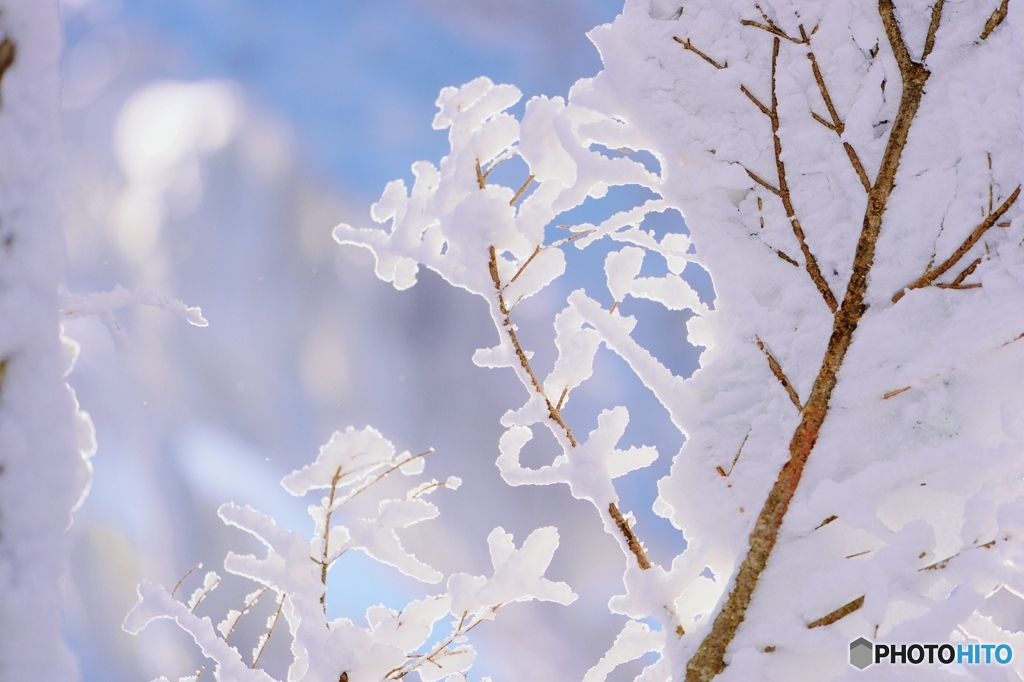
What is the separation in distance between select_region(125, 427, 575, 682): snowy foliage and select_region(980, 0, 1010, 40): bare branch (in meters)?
2.18

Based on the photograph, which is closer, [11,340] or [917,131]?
[11,340]

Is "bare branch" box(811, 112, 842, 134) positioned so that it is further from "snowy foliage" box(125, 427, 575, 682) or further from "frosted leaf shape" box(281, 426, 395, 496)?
"frosted leaf shape" box(281, 426, 395, 496)

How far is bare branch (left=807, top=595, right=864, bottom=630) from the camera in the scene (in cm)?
156

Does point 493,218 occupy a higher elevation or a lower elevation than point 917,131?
higher

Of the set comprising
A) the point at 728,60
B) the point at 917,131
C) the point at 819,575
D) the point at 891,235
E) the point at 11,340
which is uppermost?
the point at 728,60

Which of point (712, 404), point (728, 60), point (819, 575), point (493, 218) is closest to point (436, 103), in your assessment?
point (493, 218)

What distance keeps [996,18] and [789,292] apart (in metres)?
1.01

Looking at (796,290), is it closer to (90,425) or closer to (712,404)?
(712,404)

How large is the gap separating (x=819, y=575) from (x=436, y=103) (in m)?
2.08

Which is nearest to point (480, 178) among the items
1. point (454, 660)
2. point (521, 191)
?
point (521, 191)

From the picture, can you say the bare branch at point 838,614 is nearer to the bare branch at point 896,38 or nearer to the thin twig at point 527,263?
the thin twig at point 527,263

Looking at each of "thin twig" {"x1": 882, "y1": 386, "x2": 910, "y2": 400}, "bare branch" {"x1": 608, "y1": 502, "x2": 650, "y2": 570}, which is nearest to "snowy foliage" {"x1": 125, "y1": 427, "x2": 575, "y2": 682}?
"bare branch" {"x1": 608, "y1": 502, "x2": 650, "y2": 570}

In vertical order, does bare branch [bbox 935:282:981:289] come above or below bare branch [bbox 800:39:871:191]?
below

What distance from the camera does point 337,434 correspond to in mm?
2564
